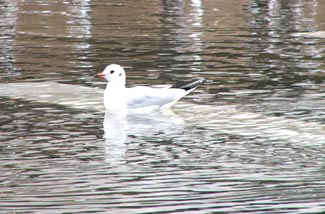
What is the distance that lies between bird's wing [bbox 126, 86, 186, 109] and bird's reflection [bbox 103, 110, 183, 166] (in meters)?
0.14

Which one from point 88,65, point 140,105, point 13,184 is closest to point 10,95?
point 140,105

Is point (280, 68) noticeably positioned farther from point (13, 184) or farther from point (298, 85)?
point (13, 184)

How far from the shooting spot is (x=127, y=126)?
42.2 feet

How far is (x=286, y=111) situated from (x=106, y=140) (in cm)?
283

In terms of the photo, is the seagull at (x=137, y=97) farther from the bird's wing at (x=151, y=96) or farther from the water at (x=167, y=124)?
the water at (x=167, y=124)

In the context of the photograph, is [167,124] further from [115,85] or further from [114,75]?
[114,75]

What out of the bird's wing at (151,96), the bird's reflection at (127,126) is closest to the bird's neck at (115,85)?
the bird's wing at (151,96)

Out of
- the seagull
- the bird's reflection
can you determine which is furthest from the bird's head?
the bird's reflection

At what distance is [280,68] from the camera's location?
699 inches

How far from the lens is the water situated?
883 centimetres

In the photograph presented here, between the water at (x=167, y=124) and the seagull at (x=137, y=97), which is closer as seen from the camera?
the water at (x=167, y=124)

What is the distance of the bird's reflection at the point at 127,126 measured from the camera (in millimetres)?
11234

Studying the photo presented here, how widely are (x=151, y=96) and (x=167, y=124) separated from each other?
0.89 metres

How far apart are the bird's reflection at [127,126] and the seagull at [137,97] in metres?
0.11
